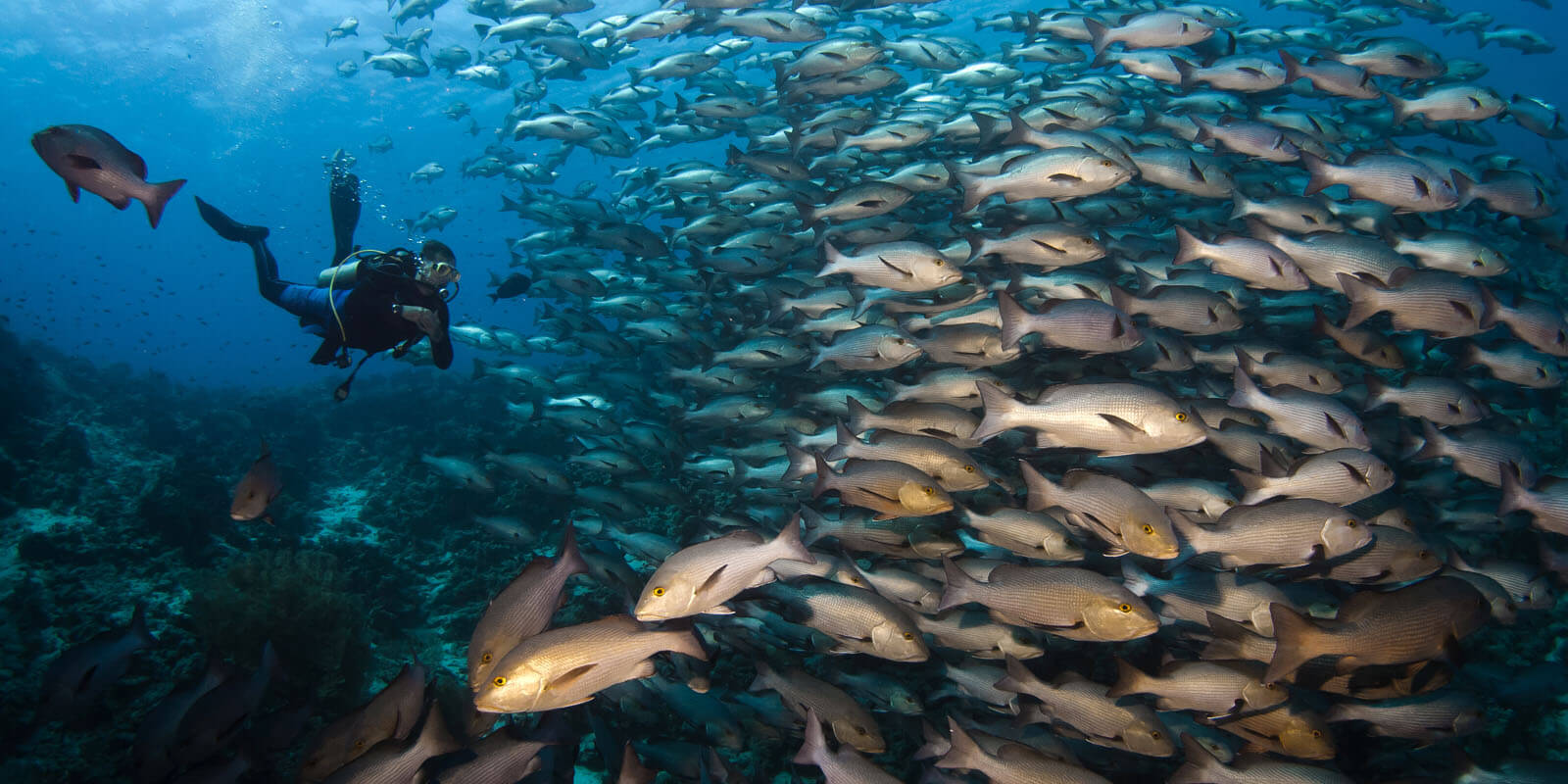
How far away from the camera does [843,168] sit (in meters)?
8.17

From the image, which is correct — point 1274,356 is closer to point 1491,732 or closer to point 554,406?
point 1491,732

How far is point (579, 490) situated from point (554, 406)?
2105mm

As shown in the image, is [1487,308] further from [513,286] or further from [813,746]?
Answer: [513,286]

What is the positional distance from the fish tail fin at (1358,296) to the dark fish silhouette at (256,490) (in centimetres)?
849

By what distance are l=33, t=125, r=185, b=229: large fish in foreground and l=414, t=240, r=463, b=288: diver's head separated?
6.92 ft

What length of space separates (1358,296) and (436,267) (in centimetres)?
795

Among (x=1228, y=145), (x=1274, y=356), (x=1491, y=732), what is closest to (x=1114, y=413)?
(x=1274, y=356)

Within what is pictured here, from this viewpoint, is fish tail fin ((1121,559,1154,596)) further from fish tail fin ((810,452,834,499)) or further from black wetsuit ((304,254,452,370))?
black wetsuit ((304,254,452,370))

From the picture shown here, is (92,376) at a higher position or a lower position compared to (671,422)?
lower

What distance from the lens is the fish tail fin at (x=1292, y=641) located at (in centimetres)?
288

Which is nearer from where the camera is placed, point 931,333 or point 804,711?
point 804,711

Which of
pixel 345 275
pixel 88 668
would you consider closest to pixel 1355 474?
pixel 88 668

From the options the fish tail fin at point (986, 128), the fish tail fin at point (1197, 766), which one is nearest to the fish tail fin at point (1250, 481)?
the fish tail fin at point (1197, 766)

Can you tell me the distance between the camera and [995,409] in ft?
13.1
